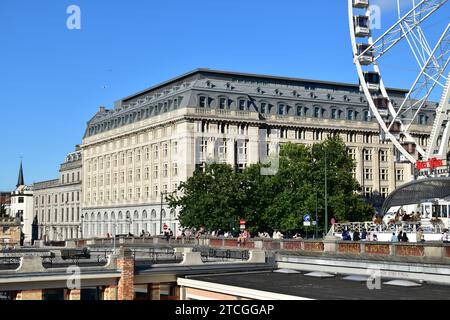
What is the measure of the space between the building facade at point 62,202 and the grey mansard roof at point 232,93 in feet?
85.0

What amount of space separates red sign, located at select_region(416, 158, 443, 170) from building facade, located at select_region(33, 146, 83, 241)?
4118 inches

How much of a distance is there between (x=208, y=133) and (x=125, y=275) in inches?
3179

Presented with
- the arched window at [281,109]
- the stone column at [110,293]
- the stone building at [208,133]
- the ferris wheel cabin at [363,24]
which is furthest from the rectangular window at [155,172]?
the stone column at [110,293]

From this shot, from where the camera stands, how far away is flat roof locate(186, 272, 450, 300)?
30.4 m

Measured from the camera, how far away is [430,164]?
66812mm

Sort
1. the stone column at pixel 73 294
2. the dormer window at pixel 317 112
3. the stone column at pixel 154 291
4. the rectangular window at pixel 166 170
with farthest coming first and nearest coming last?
the dormer window at pixel 317 112
the rectangular window at pixel 166 170
the stone column at pixel 154 291
the stone column at pixel 73 294

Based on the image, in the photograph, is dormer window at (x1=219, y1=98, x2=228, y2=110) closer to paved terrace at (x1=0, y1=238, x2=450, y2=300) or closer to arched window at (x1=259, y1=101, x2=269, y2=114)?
arched window at (x1=259, y1=101, x2=269, y2=114)

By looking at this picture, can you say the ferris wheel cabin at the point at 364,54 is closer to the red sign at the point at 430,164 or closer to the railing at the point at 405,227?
the red sign at the point at 430,164

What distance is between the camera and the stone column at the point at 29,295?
35.2m

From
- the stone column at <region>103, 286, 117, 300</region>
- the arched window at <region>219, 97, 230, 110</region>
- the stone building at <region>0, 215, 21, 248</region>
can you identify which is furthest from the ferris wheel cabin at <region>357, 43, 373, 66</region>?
the stone building at <region>0, 215, 21, 248</region>

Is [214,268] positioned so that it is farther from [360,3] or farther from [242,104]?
[242,104]

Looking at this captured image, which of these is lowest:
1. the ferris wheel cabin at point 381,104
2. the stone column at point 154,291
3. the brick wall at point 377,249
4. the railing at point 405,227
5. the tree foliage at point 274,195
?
the stone column at point 154,291
